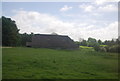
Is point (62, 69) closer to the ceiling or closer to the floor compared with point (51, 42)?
closer to the floor

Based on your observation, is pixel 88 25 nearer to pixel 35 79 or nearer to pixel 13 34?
pixel 35 79

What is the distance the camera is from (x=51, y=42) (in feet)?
67.1

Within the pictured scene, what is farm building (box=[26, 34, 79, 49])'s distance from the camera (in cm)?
1929

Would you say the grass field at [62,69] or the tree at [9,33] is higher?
the tree at [9,33]

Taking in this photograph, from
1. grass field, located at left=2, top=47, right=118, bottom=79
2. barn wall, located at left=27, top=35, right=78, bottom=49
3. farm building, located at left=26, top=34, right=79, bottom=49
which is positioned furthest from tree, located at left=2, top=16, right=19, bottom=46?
grass field, located at left=2, top=47, right=118, bottom=79

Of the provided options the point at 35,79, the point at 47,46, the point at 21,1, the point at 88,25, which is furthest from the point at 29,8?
the point at 47,46

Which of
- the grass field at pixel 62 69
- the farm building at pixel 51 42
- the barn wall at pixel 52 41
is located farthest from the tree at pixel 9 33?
the grass field at pixel 62 69

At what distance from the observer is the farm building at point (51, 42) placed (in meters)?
19.3

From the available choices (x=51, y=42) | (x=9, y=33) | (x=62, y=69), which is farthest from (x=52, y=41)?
(x=62, y=69)

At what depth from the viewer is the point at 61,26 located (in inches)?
265

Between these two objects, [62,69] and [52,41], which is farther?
[52,41]

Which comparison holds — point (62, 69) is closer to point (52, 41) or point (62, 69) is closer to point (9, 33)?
point (52, 41)

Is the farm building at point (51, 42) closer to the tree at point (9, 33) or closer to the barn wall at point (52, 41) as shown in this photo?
the barn wall at point (52, 41)

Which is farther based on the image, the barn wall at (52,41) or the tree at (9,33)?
the barn wall at (52,41)
